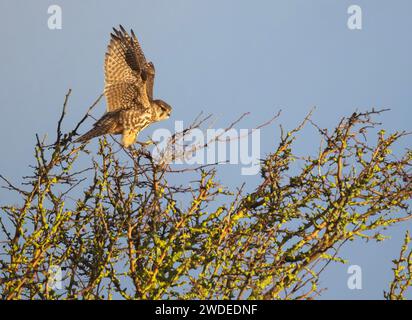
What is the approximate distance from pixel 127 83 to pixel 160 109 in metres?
0.82

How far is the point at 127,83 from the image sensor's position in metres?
11.3

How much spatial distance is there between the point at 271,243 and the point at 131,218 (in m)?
1.11

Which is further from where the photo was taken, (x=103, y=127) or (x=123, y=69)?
(x=123, y=69)

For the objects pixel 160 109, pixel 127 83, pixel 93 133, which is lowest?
pixel 93 133

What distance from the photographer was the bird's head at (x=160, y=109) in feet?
38.9

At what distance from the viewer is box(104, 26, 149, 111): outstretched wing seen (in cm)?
1121

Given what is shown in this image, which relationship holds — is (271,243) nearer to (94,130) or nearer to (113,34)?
(94,130)

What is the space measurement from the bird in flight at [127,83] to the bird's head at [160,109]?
0.95 feet

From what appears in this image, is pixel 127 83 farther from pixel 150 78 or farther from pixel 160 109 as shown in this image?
pixel 160 109

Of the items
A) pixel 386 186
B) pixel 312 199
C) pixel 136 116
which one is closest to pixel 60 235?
pixel 312 199

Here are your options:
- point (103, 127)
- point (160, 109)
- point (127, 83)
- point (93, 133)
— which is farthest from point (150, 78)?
point (93, 133)

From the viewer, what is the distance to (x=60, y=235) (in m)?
6.31

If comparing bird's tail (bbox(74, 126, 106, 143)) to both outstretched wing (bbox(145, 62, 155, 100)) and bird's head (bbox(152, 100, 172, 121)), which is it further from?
bird's head (bbox(152, 100, 172, 121))

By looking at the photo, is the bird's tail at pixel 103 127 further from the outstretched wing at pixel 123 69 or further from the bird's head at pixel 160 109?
the bird's head at pixel 160 109
